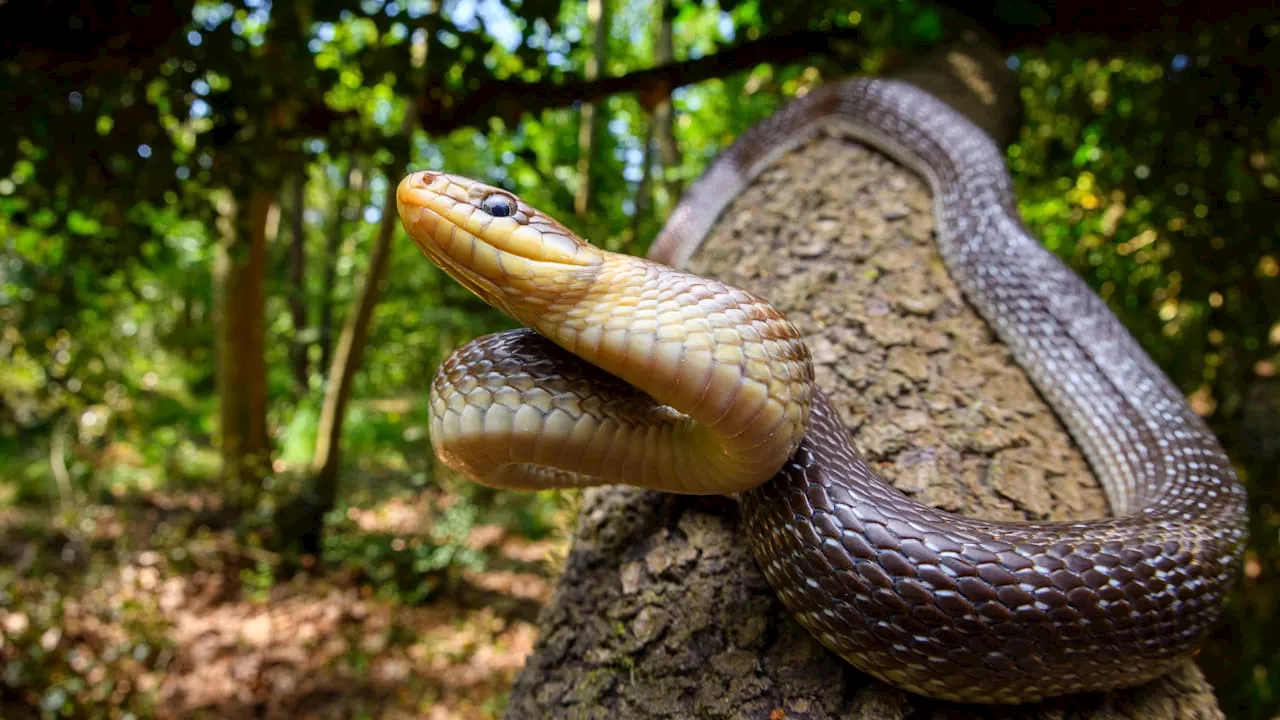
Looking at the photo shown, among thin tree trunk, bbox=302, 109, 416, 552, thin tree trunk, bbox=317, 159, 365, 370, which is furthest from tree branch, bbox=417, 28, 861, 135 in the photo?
thin tree trunk, bbox=317, 159, 365, 370

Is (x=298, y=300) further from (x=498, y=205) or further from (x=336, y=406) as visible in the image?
(x=498, y=205)

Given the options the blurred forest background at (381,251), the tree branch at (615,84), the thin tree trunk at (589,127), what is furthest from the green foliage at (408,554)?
the tree branch at (615,84)

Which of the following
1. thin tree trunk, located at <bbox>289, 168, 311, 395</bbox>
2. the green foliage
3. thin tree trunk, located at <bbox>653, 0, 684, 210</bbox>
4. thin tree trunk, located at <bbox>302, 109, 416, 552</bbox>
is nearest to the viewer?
thin tree trunk, located at <bbox>653, 0, 684, 210</bbox>

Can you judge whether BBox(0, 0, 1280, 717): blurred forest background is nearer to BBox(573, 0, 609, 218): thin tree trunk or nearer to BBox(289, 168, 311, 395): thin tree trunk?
Answer: BBox(573, 0, 609, 218): thin tree trunk

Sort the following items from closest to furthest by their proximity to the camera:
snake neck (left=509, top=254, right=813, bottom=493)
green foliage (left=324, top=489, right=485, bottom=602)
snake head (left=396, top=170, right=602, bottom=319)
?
1. snake neck (left=509, top=254, right=813, bottom=493)
2. snake head (left=396, top=170, right=602, bottom=319)
3. green foliage (left=324, top=489, right=485, bottom=602)

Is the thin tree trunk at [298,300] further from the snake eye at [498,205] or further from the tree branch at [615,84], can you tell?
the snake eye at [498,205]

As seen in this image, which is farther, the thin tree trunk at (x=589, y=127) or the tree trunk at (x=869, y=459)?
the thin tree trunk at (x=589, y=127)
